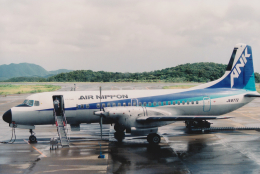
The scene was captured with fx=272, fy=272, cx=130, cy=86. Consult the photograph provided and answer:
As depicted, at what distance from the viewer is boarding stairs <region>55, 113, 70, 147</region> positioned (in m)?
18.4

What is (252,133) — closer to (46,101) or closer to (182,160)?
(182,160)

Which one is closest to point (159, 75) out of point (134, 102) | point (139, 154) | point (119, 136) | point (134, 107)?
point (134, 102)

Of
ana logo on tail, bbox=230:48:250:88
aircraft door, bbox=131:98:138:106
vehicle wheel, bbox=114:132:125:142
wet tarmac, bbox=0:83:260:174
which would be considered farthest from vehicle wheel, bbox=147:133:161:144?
ana logo on tail, bbox=230:48:250:88

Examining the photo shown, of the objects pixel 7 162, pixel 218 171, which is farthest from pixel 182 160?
pixel 7 162

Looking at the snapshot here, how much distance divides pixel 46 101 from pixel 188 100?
36.3 feet

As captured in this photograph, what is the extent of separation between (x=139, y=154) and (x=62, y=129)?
19.9 ft

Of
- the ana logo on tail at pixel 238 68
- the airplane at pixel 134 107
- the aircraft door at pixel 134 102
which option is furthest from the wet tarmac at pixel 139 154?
the ana logo on tail at pixel 238 68

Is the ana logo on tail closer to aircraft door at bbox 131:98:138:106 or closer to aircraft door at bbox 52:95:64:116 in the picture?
aircraft door at bbox 131:98:138:106

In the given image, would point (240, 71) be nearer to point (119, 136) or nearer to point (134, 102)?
point (134, 102)

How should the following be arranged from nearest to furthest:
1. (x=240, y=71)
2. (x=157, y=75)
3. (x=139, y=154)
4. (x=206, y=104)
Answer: (x=139, y=154) → (x=206, y=104) → (x=240, y=71) → (x=157, y=75)

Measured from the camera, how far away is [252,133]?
72.3 ft

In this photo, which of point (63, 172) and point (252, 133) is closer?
point (63, 172)

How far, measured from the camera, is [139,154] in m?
A: 16.5

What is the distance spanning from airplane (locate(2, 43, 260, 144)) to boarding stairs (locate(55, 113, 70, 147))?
1.42 ft
